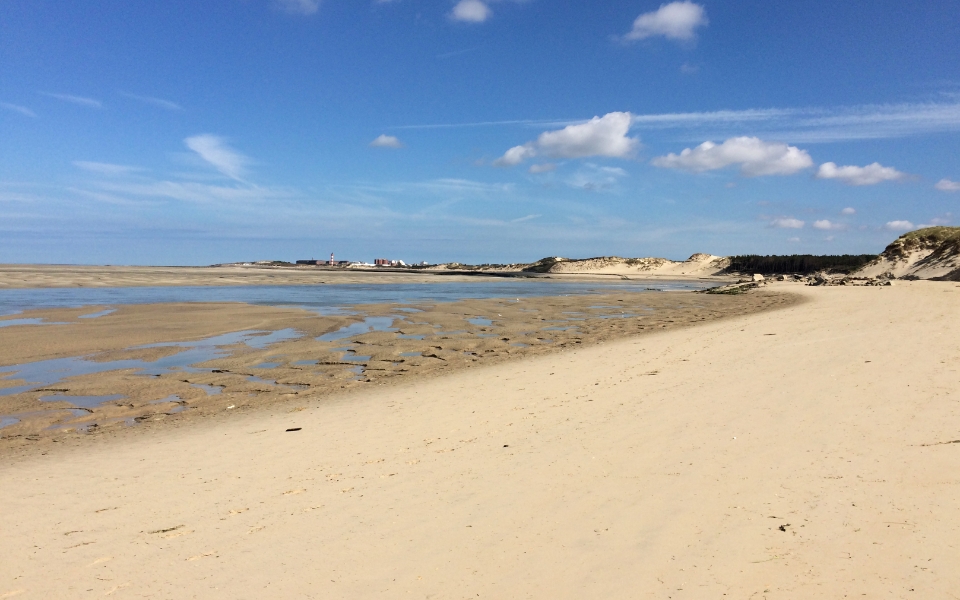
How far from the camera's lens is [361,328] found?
1652 cm

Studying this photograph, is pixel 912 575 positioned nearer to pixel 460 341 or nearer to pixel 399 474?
pixel 399 474

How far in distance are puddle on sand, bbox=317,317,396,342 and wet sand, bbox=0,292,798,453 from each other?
0.10ft

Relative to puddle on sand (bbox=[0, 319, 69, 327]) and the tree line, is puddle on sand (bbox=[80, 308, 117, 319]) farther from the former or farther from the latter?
the tree line

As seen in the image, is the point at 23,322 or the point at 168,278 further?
the point at 168,278

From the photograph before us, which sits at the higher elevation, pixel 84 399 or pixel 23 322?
pixel 23 322

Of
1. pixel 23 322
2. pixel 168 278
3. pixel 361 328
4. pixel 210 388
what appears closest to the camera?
pixel 210 388

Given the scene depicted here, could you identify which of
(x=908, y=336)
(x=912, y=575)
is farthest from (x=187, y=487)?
(x=908, y=336)

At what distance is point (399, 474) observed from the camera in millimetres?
5043

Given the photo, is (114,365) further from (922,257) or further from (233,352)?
(922,257)

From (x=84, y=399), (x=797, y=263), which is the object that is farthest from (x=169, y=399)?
(x=797, y=263)

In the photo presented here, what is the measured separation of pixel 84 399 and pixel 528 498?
24.9ft

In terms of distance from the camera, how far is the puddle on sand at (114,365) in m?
9.83

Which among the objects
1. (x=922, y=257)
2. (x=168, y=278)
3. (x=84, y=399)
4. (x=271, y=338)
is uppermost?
(x=922, y=257)

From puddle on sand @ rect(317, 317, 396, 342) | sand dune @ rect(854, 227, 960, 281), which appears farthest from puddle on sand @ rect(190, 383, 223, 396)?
sand dune @ rect(854, 227, 960, 281)
